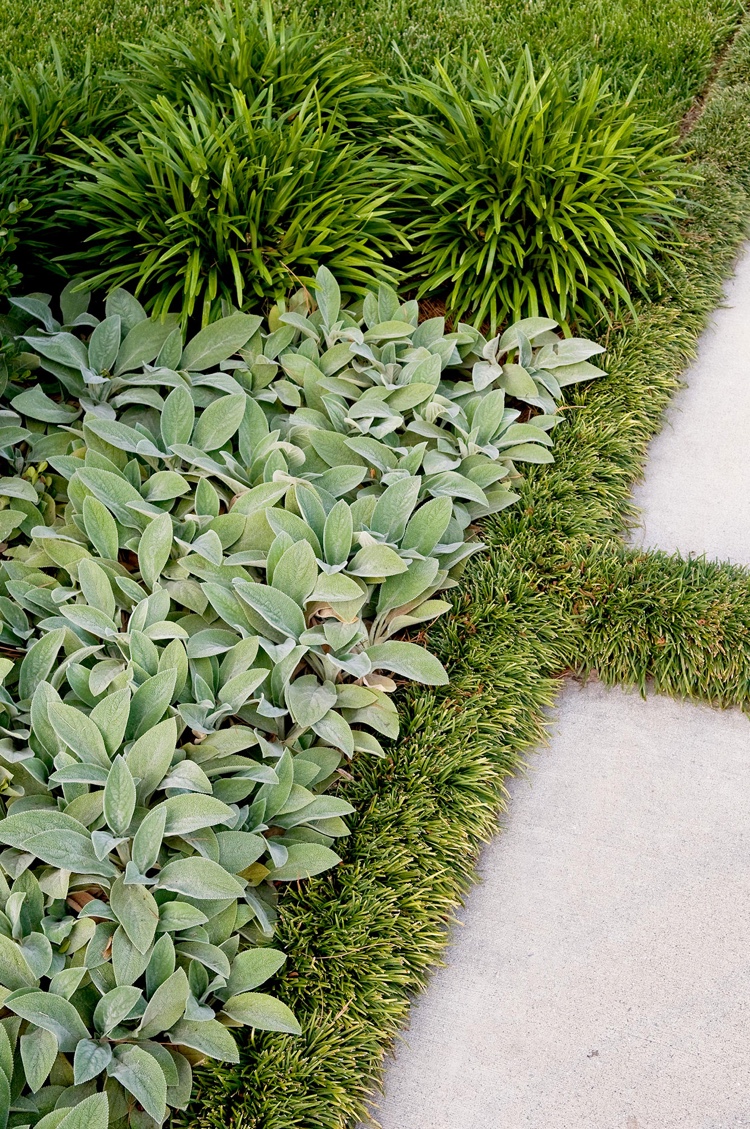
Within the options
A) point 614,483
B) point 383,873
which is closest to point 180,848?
point 383,873

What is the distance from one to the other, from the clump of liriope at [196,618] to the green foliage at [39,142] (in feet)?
0.79

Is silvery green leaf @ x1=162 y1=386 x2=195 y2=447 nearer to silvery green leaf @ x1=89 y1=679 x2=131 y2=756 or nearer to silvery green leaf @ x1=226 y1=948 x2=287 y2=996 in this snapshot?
silvery green leaf @ x1=89 y1=679 x2=131 y2=756

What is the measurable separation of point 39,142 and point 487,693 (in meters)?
2.31

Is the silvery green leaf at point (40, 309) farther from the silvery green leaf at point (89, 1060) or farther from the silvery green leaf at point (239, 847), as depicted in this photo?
the silvery green leaf at point (89, 1060)

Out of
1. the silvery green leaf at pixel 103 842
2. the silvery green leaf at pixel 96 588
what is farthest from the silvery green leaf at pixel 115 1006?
the silvery green leaf at pixel 96 588

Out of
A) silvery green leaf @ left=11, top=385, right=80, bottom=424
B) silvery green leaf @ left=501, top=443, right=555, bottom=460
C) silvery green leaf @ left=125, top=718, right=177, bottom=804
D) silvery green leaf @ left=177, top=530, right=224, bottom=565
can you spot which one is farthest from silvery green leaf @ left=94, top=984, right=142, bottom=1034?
silvery green leaf @ left=501, top=443, right=555, bottom=460

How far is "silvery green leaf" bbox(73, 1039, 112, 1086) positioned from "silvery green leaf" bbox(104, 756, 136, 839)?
36 cm

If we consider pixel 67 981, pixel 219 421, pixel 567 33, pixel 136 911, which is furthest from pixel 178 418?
pixel 567 33

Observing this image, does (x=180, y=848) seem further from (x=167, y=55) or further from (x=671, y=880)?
(x=167, y=55)

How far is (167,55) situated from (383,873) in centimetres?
305

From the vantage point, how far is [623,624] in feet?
8.33

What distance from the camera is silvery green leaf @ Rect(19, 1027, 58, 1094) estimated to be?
62.8 inches

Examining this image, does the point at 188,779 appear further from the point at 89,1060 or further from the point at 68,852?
the point at 89,1060

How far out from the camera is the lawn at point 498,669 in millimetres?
1812
